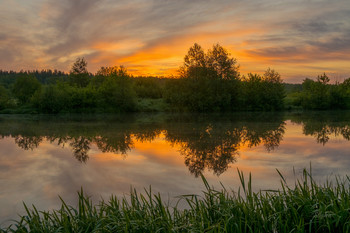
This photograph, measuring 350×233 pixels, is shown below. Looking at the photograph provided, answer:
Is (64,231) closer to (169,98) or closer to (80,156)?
(80,156)

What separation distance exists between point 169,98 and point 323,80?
109ft

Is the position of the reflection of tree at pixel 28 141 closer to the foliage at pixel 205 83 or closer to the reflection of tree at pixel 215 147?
the reflection of tree at pixel 215 147

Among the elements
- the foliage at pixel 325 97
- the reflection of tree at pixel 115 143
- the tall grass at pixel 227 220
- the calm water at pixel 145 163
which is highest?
the foliage at pixel 325 97

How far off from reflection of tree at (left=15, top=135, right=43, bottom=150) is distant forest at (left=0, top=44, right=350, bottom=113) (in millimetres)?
32355

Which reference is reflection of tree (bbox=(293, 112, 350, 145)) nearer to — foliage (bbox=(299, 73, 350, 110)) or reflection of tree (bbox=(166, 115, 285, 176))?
reflection of tree (bbox=(166, 115, 285, 176))

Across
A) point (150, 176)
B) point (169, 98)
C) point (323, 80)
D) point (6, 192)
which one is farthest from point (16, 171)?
point (323, 80)

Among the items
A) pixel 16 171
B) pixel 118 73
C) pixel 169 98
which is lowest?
pixel 16 171

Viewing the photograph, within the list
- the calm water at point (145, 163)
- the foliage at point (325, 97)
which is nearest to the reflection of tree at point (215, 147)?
the calm water at point (145, 163)

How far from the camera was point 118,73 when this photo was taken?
197 feet

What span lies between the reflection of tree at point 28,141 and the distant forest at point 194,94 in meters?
32.4

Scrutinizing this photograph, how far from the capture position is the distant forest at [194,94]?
56.2 metres

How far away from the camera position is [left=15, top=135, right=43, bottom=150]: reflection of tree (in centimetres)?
1944

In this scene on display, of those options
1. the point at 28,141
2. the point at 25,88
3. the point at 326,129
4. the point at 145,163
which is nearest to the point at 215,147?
the point at 145,163

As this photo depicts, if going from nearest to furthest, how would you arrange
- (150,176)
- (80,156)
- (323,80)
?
(150,176)
(80,156)
(323,80)
